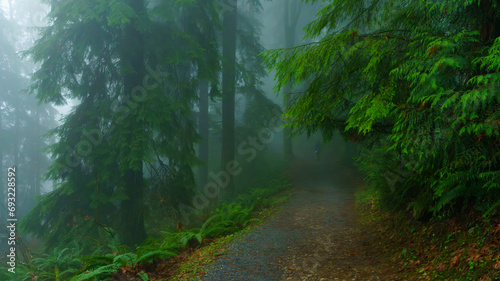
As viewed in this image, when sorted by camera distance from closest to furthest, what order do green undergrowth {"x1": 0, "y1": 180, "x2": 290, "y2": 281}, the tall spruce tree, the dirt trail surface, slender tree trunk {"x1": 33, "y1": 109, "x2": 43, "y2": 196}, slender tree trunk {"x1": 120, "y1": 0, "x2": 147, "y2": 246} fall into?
1. the dirt trail surface
2. green undergrowth {"x1": 0, "y1": 180, "x2": 290, "y2": 281}
3. the tall spruce tree
4. slender tree trunk {"x1": 120, "y1": 0, "x2": 147, "y2": 246}
5. slender tree trunk {"x1": 33, "y1": 109, "x2": 43, "y2": 196}

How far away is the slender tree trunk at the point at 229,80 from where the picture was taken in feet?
42.3

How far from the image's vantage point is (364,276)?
4727 mm

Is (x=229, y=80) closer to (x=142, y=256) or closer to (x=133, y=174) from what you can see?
(x=133, y=174)

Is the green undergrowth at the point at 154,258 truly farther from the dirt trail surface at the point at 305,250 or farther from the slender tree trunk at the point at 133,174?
the slender tree trunk at the point at 133,174

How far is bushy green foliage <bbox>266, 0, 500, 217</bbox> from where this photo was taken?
12.6 feet

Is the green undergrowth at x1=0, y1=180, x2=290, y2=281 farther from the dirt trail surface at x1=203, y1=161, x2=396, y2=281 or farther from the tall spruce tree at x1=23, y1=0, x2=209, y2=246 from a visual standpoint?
the tall spruce tree at x1=23, y1=0, x2=209, y2=246

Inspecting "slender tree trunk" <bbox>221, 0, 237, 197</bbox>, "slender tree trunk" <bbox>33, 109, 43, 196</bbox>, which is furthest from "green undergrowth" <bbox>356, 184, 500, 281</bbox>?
"slender tree trunk" <bbox>33, 109, 43, 196</bbox>

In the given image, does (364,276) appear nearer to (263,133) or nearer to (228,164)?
(228,164)

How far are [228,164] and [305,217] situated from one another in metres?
5.43

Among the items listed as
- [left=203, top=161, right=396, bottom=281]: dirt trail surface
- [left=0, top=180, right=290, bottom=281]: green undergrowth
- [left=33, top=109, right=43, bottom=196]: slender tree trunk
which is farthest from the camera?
[left=33, top=109, right=43, bottom=196]: slender tree trunk

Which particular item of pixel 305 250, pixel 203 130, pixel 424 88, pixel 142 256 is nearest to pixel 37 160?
pixel 203 130

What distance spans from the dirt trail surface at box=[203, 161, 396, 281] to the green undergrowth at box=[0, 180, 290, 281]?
449 mm

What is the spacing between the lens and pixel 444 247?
4406 millimetres

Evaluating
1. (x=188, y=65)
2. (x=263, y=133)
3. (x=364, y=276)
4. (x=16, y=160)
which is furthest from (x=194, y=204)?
(x=16, y=160)
